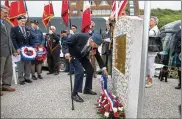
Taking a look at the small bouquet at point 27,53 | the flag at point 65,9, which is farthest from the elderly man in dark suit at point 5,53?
the flag at point 65,9

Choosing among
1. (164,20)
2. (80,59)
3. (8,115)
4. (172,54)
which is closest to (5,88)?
(8,115)

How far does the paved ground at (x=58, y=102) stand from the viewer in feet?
16.1

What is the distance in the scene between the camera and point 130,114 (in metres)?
4.46

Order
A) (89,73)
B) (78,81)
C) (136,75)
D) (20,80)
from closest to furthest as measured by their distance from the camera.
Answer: (136,75) → (78,81) → (89,73) → (20,80)

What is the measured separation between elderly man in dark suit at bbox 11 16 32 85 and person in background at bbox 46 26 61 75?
1530 millimetres

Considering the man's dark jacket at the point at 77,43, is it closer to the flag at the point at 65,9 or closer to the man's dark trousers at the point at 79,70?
the man's dark trousers at the point at 79,70

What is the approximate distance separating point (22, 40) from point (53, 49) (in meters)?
2.08

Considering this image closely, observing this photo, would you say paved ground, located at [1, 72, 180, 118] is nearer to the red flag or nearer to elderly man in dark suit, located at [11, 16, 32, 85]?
elderly man in dark suit, located at [11, 16, 32, 85]

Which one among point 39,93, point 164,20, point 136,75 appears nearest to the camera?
point 136,75

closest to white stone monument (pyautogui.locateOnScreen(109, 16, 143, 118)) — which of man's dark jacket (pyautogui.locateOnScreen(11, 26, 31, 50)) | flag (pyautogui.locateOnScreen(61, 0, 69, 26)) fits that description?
man's dark jacket (pyautogui.locateOnScreen(11, 26, 31, 50))

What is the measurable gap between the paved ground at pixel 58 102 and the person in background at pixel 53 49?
72.8 inches

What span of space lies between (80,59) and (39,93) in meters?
1.51

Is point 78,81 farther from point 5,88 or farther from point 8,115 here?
point 5,88

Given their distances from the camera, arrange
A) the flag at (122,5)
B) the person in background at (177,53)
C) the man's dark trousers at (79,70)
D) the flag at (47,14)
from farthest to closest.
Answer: the flag at (47,14)
the person in background at (177,53)
the man's dark trousers at (79,70)
the flag at (122,5)
